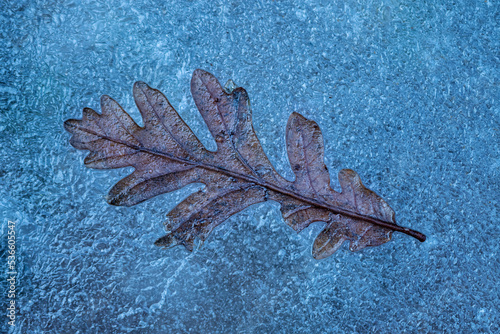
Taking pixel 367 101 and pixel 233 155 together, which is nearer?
pixel 233 155

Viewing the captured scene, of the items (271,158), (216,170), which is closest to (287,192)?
(271,158)

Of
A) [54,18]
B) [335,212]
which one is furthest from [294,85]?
[54,18]

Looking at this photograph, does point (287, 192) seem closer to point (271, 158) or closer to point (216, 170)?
point (271, 158)

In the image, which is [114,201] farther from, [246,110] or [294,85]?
[294,85]
